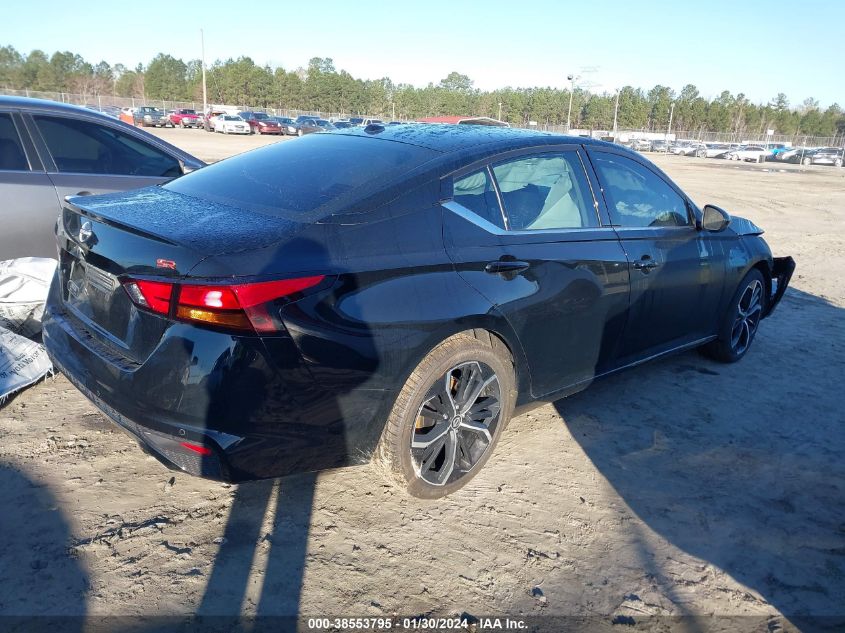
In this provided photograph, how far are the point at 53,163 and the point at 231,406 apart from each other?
333cm

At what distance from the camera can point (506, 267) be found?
118 inches

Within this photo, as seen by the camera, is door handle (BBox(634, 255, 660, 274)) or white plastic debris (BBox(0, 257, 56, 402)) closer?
door handle (BBox(634, 255, 660, 274))

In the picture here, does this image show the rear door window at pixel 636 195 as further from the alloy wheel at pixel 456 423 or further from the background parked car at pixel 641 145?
the background parked car at pixel 641 145

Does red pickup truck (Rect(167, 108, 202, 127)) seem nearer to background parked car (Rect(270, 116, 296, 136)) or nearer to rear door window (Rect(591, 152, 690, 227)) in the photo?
background parked car (Rect(270, 116, 296, 136))

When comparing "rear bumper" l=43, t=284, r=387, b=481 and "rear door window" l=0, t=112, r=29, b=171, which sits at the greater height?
"rear door window" l=0, t=112, r=29, b=171

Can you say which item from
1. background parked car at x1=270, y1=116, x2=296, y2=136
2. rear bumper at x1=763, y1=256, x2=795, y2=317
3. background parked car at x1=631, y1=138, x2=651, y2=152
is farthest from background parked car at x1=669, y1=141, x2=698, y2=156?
rear bumper at x1=763, y1=256, x2=795, y2=317

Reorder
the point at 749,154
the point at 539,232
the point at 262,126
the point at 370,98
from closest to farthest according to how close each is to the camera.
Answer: the point at 539,232 → the point at 749,154 → the point at 262,126 → the point at 370,98

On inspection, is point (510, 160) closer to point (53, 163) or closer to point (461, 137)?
point (461, 137)

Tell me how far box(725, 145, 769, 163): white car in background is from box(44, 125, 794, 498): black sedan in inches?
1950

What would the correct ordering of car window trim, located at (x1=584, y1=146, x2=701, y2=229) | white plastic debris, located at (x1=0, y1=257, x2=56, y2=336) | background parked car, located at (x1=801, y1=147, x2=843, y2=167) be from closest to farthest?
car window trim, located at (x1=584, y1=146, x2=701, y2=229), white plastic debris, located at (x1=0, y1=257, x2=56, y2=336), background parked car, located at (x1=801, y1=147, x2=843, y2=167)

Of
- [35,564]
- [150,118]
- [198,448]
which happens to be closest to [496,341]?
[198,448]

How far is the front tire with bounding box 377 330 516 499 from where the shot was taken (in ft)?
8.99

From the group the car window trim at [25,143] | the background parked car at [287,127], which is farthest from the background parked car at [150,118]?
the car window trim at [25,143]

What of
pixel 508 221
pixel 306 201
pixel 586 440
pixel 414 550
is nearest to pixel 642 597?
pixel 414 550
